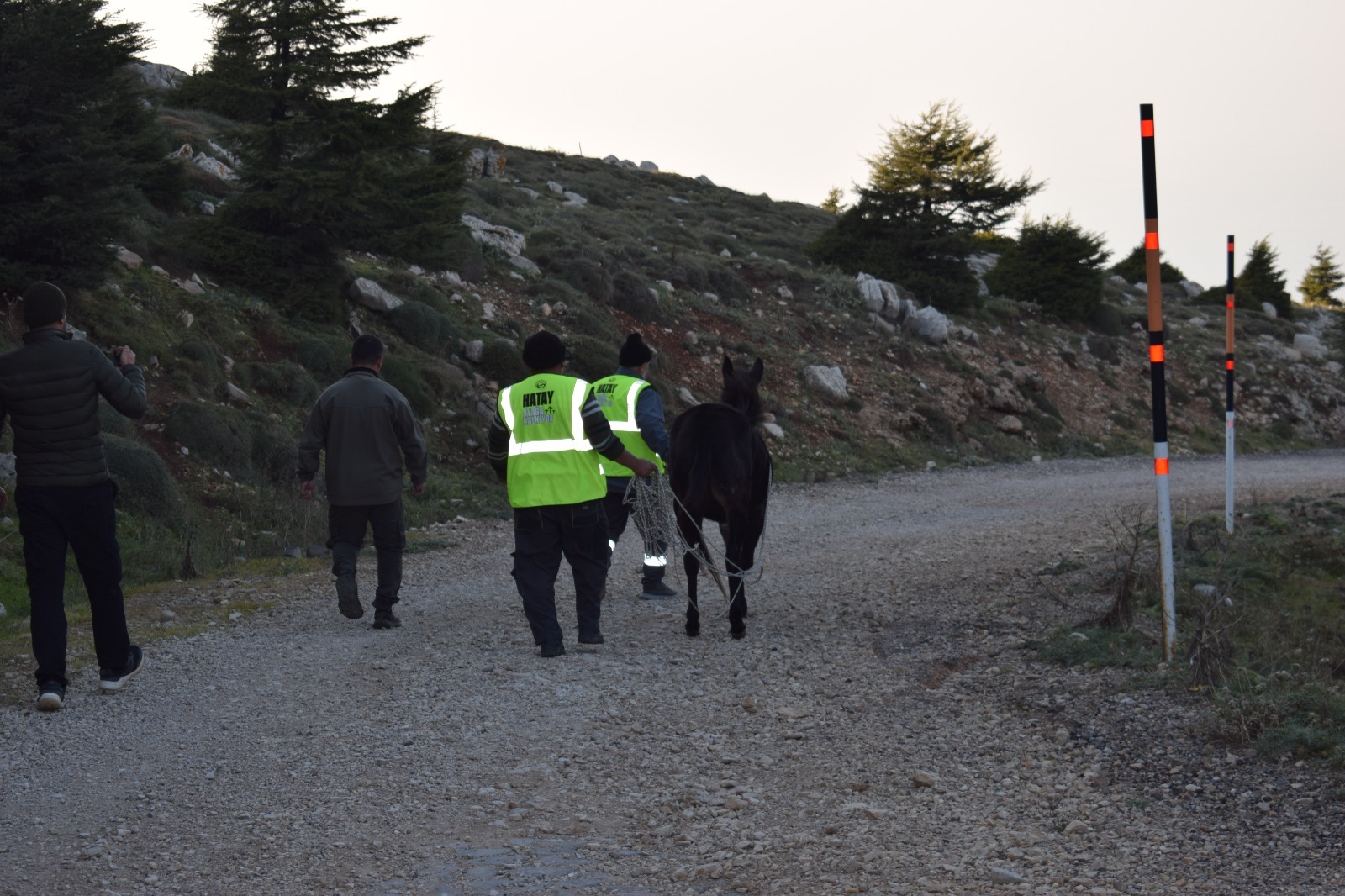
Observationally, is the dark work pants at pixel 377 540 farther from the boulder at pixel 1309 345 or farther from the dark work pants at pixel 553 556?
the boulder at pixel 1309 345

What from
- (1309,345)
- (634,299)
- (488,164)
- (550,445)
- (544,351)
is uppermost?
(488,164)

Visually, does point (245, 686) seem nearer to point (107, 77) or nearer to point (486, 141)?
point (107, 77)

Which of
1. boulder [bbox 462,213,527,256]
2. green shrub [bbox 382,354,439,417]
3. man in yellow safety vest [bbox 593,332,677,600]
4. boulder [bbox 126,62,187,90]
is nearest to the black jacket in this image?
man in yellow safety vest [bbox 593,332,677,600]

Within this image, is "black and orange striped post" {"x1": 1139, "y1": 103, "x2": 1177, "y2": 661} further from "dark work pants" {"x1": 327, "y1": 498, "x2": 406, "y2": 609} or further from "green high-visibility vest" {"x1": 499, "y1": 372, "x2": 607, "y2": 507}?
"dark work pants" {"x1": 327, "y1": 498, "x2": 406, "y2": 609}

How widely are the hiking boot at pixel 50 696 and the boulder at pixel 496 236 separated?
21.9m

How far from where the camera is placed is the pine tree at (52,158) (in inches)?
575

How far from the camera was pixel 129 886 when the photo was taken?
4238mm

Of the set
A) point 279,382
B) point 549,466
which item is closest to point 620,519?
point 549,466

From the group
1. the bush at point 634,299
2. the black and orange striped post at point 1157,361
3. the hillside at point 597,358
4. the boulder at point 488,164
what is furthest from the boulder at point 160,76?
the black and orange striped post at point 1157,361

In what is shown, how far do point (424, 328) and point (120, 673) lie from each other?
14.7 m

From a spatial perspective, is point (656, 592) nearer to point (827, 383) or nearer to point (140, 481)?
point (140, 481)

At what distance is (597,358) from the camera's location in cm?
2314

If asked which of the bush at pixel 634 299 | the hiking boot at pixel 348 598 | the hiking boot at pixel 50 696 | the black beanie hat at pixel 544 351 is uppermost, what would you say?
the bush at pixel 634 299

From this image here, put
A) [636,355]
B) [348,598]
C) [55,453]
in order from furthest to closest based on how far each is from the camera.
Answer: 1. [636,355]
2. [348,598]
3. [55,453]
